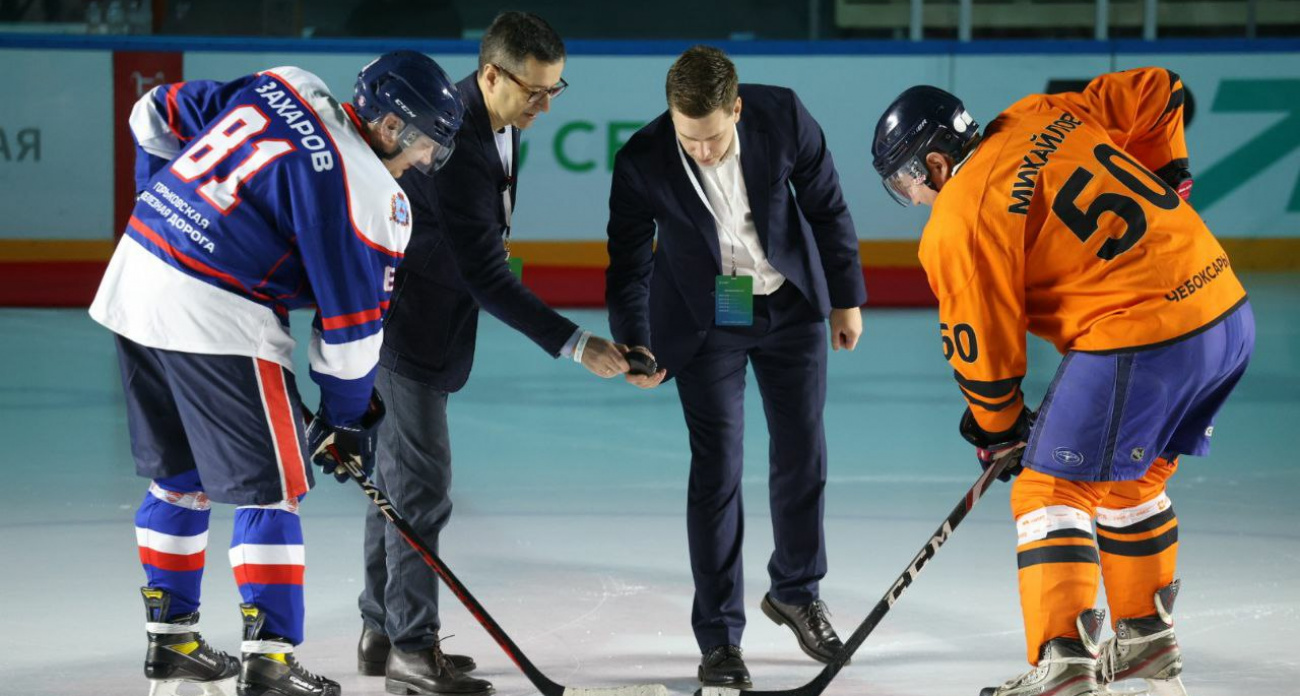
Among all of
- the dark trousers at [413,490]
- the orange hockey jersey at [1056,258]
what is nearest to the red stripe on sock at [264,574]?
the dark trousers at [413,490]

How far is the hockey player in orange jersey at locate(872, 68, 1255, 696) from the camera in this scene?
3.06 m

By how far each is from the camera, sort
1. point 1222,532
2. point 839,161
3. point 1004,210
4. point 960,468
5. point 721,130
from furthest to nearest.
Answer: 1. point 839,161
2. point 960,468
3. point 1222,532
4. point 721,130
5. point 1004,210

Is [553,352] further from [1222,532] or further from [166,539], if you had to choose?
[1222,532]

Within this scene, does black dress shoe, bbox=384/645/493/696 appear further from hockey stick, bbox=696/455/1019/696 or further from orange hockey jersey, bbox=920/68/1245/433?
orange hockey jersey, bbox=920/68/1245/433

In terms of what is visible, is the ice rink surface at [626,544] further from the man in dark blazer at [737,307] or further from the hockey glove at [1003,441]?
the hockey glove at [1003,441]

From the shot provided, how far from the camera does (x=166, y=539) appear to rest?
10.7ft

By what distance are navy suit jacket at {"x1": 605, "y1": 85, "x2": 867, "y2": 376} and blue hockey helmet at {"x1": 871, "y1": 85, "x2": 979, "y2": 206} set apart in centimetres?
48

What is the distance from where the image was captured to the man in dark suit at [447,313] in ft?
11.6

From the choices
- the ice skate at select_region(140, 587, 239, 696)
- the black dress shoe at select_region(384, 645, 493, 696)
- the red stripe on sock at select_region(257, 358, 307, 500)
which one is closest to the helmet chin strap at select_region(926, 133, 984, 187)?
the red stripe on sock at select_region(257, 358, 307, 500)

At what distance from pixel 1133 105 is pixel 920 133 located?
1.99 feet

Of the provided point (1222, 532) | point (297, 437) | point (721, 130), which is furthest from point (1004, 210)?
point (1222, 532)

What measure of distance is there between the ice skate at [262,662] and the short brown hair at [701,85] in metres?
1.31

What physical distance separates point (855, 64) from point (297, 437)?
7036 mm

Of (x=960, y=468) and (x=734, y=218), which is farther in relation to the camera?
(x=960, y=468)
